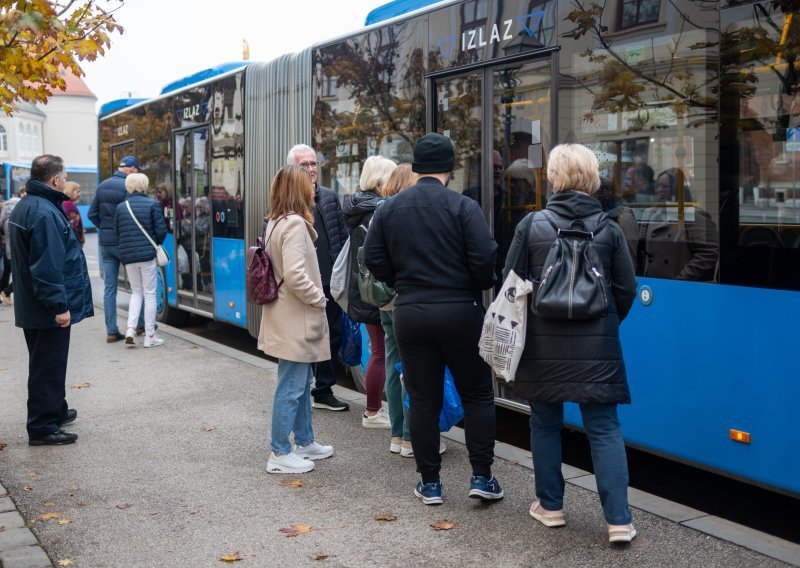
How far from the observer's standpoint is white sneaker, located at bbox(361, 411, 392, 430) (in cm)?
667

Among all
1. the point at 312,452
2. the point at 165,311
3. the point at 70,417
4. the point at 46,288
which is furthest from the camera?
the point at 165,311

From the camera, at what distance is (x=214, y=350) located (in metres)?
10.2

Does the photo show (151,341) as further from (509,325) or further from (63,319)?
(509,325)

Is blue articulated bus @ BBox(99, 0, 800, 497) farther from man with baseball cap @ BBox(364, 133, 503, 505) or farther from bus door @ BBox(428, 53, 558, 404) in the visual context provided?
man with baseball cap @ BBox(364, 133, 503, 505)

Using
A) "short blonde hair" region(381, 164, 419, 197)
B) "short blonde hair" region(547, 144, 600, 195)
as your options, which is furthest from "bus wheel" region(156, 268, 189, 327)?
"short blonde hair" region(547, 144, 600, 195)

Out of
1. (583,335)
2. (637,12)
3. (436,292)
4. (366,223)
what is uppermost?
(637,12)

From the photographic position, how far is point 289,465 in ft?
18.8

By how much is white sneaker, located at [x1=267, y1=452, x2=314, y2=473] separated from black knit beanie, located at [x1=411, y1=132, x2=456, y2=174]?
197cm

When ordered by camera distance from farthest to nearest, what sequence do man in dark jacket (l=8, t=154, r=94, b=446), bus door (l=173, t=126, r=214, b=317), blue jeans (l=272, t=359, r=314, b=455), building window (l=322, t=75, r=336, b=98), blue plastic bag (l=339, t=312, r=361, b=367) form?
bus door (l=173, t=126, r=214, b=317) < building window (l=322, t=75, r=336, b=98) < blue plastic bag (l=339, t=312, r=361, b=367) < man in dark jacket (l=8, t=154, r=94, b=446) < blue jeans (l=272, t=359, r=314, b=455)

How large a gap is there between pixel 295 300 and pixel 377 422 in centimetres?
152

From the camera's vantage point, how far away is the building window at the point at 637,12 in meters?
4.86

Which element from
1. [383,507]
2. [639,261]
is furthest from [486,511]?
[639,261]

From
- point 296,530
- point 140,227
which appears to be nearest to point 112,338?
point 140,227

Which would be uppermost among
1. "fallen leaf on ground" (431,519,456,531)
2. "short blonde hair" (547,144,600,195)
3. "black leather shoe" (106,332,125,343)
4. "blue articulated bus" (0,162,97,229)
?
"blue articulated bus" (0,162,97,229)
